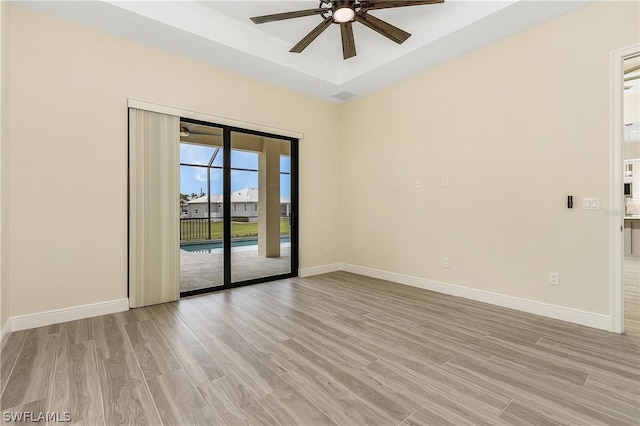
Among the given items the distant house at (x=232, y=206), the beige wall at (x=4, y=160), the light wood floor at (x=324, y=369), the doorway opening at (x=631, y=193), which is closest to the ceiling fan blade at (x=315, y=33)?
the distant house at (x=232, y=206)

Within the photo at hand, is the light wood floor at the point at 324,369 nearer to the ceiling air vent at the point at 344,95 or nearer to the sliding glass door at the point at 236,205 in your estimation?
the sliding glass door at the point at 236,205

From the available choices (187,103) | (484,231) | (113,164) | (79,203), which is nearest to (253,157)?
(187,103)

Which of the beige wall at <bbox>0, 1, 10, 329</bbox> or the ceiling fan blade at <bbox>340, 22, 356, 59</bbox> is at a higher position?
the ceiling fan blade at <bbox>340, 22, 356, 59</bbox>

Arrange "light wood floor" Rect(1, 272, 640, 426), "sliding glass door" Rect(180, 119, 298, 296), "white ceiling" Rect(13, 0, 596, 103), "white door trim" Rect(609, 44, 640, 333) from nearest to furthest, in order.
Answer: "light wood floor" Rect(1, 272, 640, 426) < "white door trim" Rect(609, 44, 640, 333) < "white ceiling" Rect(13, 0, 596, 103) < "sliding glass door" Rect(180, 119, 298, 296)

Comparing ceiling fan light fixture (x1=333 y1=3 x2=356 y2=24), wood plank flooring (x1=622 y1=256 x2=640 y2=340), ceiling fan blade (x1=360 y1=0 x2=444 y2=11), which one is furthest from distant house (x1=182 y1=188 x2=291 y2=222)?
wood plank flooring (x1=622 y1=256 x2=640 y2=340)

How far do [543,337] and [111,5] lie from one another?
16.1ft

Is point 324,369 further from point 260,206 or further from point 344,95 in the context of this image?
point 344,95

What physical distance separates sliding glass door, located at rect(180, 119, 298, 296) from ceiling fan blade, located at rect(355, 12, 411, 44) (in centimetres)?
213

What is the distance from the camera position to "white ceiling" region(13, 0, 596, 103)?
9.14ft

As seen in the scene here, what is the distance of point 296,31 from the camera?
3.57m

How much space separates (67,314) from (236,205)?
214cm

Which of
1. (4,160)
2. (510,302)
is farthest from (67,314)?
(510,302)

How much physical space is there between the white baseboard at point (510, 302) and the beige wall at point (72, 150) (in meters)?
3.60

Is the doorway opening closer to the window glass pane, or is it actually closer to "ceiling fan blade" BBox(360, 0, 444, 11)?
"ceiling fan blade" BBox(360, 0, 444, 11)
